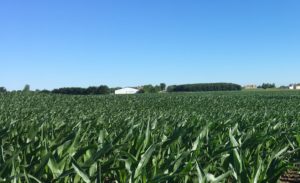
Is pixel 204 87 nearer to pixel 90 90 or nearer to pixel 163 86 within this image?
pixel 163 86

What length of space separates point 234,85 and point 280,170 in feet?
382

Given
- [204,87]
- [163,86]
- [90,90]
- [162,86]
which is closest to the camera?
[90,90]

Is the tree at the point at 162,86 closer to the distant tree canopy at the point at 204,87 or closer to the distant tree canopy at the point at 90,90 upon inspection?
the distant tree canopy at the point at 204,87

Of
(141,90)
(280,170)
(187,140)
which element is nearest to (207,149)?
(187,140)

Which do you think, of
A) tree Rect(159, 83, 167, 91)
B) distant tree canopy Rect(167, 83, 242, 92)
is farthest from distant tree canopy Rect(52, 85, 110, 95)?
tree Rect(159, 83, 167, 91)

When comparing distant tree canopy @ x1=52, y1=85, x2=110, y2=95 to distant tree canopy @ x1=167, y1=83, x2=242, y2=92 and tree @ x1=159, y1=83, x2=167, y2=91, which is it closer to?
distant tree canopy @ x1=167, y1=83, x2=242, y2=92

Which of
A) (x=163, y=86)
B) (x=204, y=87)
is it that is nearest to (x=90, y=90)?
(x=163, y=86)

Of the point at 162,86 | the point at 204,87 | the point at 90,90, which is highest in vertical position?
the point at 162,86

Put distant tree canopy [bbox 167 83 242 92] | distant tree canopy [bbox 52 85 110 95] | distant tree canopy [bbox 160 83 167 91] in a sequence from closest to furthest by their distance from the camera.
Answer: distant tree canopy [bbox 52 85 110 95], distant tree canopy [bbox 167 83 242 92], distant tree canopy [bbox 160 83 167 91]

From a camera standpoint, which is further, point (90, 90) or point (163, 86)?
point (163, 86)

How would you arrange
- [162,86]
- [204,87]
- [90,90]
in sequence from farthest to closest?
[162,86]
[204,87]
[90,90]

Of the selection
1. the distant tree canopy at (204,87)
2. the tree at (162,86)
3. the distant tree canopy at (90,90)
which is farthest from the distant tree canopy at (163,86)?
the distant tree canopy at (90,90)

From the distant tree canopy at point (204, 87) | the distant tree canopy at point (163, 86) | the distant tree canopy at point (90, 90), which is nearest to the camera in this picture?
the distant tree canopy at point (90, 90)

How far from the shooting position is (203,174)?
7.31 feet
